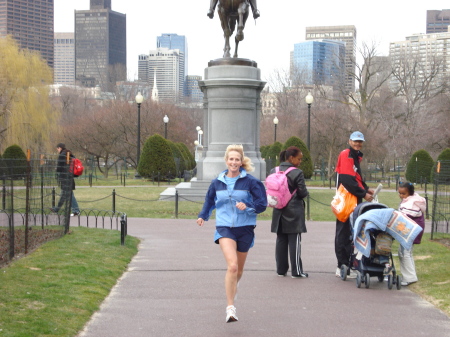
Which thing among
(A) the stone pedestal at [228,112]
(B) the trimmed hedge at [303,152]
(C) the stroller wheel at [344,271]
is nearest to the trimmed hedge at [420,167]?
(B) the trimmed hedge at [303,152]

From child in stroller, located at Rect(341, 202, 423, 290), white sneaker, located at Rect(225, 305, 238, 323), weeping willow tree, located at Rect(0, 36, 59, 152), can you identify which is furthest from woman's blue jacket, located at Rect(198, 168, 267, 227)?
weeping willow tree, located at Rect(0, 36, 59, 152)

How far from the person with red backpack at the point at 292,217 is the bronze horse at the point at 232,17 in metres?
14.9

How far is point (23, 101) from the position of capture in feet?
126

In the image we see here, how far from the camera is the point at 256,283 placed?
918 cm

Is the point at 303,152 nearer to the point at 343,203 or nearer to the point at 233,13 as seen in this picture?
the point at 233,13

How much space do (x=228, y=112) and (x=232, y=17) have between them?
350 centimetres

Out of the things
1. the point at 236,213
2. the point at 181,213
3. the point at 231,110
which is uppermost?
the point at 231,110

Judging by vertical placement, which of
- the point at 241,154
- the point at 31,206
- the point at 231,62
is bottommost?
the point at 31,206

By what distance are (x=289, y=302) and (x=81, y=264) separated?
11.3 feet

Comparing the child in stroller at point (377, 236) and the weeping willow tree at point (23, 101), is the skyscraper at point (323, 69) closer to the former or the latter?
the weeping willow tree at point (23, 101)

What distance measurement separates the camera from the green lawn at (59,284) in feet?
21.4

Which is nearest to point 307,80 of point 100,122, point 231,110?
point 100,122

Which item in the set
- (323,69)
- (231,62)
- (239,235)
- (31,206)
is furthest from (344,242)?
(323,69)

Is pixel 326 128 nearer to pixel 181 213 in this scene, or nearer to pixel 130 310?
pixel 181 213
